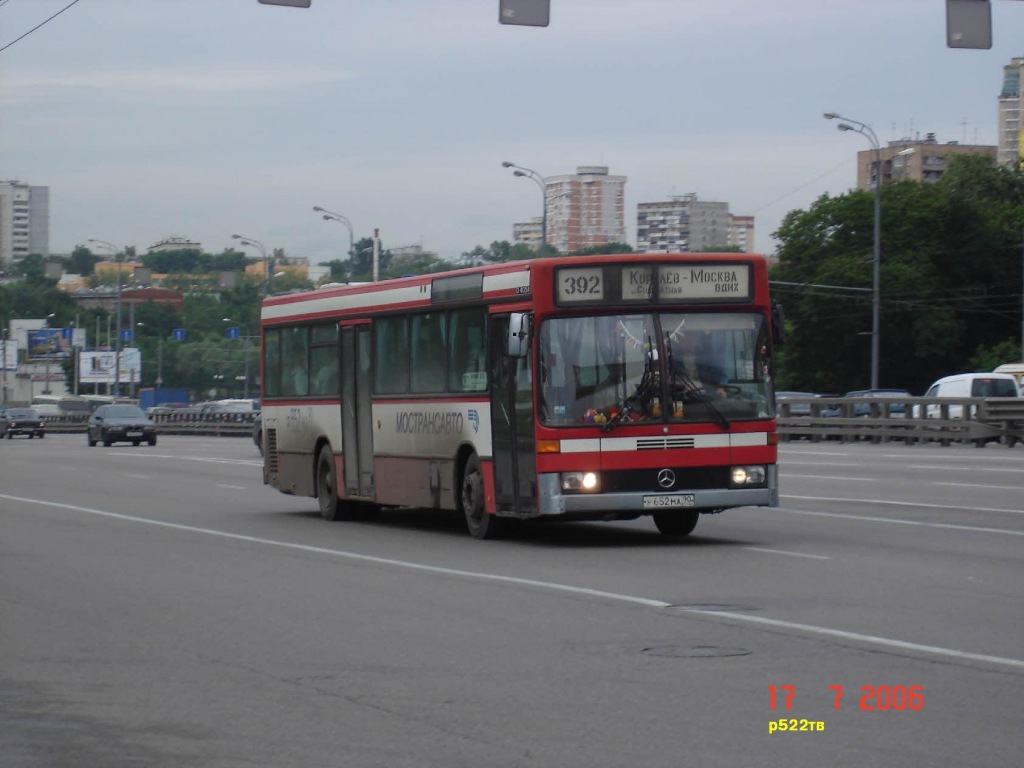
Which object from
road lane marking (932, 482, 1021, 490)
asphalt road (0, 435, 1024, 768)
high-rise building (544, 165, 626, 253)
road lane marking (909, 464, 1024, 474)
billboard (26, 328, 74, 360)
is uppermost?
high-rise building (544, 165, 626, 253)

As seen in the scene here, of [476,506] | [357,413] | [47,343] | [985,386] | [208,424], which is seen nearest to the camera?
[476,506]

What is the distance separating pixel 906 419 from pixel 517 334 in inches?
1164

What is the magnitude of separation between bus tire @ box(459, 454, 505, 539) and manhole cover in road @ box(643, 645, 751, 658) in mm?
7984

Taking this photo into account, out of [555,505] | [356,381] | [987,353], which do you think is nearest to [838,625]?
[555,505]

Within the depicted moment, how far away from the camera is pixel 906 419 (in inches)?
1756

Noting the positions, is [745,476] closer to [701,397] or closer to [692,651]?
[701,397]

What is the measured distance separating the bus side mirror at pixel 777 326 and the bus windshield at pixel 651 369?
14cm

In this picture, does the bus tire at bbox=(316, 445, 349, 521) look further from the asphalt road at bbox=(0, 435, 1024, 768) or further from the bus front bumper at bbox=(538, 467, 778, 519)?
the bus front bumper at bbox=(538, 467, 778, 519)

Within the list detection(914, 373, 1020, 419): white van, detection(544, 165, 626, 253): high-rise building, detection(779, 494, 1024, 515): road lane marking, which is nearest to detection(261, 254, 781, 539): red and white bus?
detection(779, 494, 1024, 515): road lane marking

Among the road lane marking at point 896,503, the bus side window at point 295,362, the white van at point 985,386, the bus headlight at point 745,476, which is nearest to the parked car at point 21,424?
the white van at point 985,386

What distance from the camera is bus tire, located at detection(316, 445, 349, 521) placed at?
2205cm

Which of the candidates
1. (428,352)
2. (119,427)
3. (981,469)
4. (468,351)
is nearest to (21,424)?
(119,427)

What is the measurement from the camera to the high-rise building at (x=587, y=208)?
422 ft

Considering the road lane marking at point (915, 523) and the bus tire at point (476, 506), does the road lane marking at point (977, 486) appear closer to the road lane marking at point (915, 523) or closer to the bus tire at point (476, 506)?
the road lane marking at point (915, 523)
